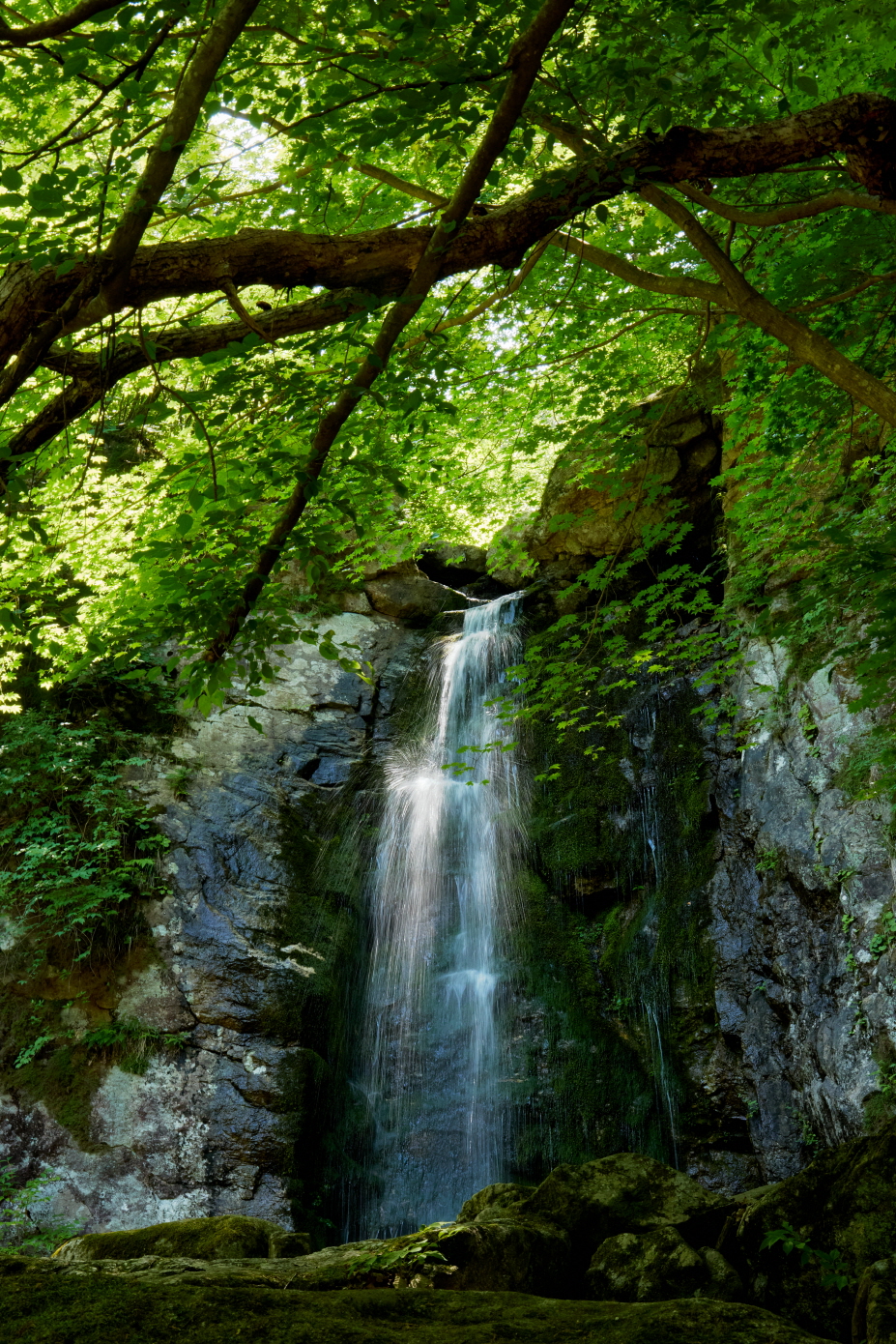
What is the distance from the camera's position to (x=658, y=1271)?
371 cm

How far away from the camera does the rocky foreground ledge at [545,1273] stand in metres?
1.93

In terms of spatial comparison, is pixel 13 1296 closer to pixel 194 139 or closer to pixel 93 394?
pixel 93 394

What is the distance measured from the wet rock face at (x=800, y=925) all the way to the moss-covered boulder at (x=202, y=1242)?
4.09 meters

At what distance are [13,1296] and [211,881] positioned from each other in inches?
339

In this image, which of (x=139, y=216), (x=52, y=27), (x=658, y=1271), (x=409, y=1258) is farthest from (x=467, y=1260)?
(x=52, y=27)

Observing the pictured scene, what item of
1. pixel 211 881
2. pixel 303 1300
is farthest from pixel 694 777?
pixel 303 1300

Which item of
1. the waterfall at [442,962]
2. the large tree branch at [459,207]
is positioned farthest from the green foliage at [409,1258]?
the waterfall at [442,962]

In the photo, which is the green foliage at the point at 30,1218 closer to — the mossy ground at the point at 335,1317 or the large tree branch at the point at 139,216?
the mossy ground at the point at 335,1317

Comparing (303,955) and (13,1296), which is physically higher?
(303,955)

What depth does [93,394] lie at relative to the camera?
360 centimetres

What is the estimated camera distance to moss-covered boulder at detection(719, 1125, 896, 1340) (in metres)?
3.39

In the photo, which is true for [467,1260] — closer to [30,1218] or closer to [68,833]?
[30,1218]

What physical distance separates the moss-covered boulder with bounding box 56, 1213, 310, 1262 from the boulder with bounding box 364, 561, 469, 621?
36.3 feet

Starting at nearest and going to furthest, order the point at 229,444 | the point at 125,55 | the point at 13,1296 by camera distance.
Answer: the point at 13,1296
the point at 229,444
the point at 125,55
